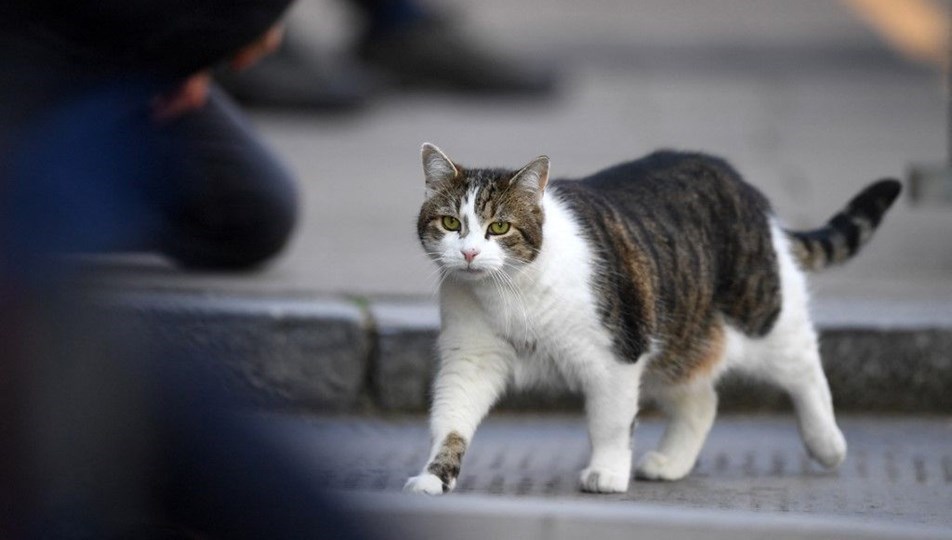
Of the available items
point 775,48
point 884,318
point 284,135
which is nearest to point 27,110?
point 884,318

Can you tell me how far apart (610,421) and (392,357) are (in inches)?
46.5

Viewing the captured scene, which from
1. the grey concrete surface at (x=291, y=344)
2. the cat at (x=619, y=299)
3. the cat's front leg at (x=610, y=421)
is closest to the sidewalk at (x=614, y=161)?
the grey concrete surface at (x=291, y=344)

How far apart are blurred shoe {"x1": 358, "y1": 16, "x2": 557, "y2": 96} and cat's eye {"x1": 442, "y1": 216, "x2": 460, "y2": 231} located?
534cm

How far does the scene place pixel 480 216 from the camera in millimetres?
3664

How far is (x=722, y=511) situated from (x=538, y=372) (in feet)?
2.05

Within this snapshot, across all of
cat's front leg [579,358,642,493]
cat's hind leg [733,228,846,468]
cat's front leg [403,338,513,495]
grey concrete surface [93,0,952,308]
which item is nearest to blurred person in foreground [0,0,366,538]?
cat's front leg [403,338,513,495]

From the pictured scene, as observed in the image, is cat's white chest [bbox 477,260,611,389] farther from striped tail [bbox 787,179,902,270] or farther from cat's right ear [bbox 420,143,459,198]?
striped tail [bbox 787,179,902,270]

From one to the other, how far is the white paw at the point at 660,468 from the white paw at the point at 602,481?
276 millimetres

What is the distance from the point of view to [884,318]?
15.5 ft

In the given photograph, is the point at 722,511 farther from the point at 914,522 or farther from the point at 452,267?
the point at 452,267

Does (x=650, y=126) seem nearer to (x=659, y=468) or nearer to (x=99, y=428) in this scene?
(x=659, y=468)

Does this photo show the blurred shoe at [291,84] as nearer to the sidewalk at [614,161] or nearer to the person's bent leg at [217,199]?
the sidewalk at [614,161]

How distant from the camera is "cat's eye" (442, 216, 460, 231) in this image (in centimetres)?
367

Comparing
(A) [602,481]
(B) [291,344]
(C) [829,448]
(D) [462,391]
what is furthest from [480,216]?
(B) [291,344]
